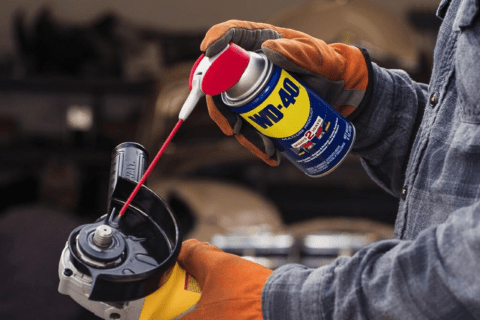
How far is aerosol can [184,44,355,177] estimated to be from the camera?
898mm

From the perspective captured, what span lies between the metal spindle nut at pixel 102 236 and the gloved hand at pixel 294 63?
0.31 metres

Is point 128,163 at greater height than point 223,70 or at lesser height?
lesser

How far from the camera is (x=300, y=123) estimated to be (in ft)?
3.10

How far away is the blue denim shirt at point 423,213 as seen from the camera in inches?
27.8

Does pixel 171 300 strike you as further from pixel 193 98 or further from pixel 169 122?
pixel 169 122

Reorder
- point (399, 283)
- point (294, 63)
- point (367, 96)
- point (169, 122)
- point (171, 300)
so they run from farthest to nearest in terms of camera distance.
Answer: point (169, 122), point (367, 96), point (294, 63), point (171, 300), point (399, 283)

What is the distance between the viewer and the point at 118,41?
3229mm

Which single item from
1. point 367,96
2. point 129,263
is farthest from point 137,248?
point 367,96

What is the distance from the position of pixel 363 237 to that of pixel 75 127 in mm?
1837

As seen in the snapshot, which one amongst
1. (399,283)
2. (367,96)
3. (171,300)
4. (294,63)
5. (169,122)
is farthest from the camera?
(169,122)

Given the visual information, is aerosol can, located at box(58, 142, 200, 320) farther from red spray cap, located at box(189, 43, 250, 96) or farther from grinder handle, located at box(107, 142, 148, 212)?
red spray cap, located at box(189, 43, 250, 96)

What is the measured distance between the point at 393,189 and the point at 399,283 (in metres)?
0.49

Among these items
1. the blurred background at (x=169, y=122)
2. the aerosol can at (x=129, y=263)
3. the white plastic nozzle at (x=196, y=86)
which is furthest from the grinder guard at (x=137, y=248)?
the blurred background at (x=169, y=122)

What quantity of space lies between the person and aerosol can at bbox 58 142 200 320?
0.04m
